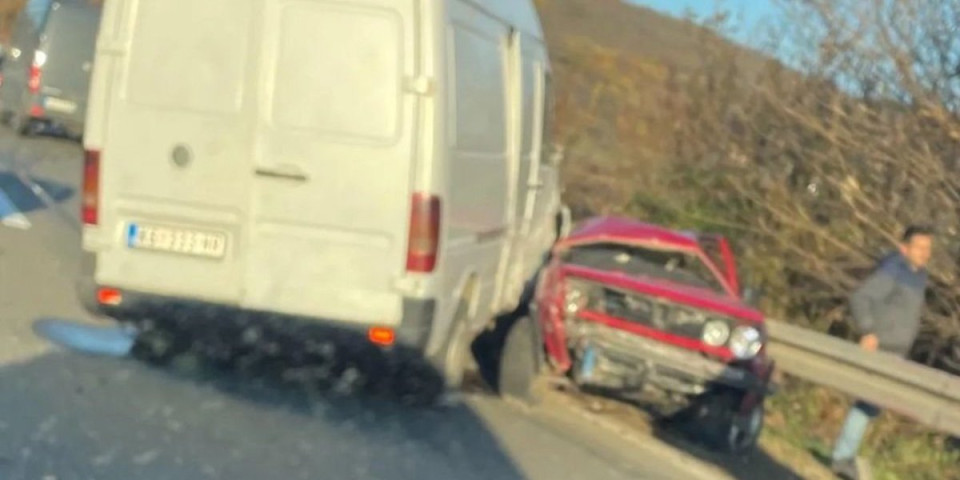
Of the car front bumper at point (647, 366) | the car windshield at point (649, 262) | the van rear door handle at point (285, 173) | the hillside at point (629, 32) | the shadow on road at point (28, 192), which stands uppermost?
the hillside at point (629, 32)

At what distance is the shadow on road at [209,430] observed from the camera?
7.81 meters

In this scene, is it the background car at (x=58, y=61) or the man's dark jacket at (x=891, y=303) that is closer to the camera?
the man's dark jacket at (x=891, y=303)

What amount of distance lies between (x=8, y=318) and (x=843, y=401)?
7123mm

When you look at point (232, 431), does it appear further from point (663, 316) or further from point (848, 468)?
point (848, 468)

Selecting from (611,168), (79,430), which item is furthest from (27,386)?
(611,168)

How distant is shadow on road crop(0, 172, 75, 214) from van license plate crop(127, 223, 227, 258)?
331 inches

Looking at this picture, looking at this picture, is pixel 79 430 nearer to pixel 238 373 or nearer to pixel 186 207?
pixel 186 207

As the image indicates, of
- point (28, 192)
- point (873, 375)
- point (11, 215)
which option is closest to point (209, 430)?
point (873, 375)

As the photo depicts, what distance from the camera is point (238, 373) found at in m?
10.6

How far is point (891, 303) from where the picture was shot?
38.9 feet

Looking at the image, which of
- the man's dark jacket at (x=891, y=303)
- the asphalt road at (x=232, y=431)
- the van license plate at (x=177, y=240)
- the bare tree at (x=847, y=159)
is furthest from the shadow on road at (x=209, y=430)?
the bare tree at (x=847, y=159)

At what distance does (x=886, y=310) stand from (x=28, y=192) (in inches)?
423

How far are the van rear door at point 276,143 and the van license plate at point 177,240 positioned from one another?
11 mm

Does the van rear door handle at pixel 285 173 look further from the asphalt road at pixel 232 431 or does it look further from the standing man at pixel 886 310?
the standing man at pixel 886 310
